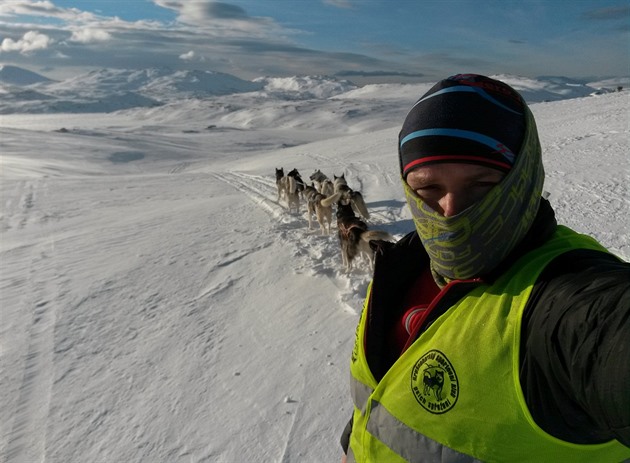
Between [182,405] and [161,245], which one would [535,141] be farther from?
[161,245]

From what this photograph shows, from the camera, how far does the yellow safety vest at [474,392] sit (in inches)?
32.3

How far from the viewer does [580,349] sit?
0.77 m

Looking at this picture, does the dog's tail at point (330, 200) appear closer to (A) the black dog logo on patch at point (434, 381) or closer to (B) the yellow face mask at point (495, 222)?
(B) the yellow face mask at point (495, 222)

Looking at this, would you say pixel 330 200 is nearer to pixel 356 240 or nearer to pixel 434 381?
pixel 356 240

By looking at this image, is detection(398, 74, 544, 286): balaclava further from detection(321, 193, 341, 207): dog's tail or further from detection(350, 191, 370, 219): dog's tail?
detection(350, 191, 370, 219): dog's tail

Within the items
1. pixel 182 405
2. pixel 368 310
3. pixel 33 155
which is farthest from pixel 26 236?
pixel 33 155

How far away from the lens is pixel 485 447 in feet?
2.85

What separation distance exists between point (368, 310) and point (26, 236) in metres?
10.2

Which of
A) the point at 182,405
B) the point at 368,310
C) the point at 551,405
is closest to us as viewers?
the point at 551,405

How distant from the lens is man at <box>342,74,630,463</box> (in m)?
0.78

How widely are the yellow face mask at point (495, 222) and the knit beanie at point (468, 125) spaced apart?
0.04 meters

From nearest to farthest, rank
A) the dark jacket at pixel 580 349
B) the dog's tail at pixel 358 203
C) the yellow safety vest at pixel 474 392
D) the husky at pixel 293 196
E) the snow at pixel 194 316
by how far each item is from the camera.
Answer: the dark jacket at pixel 580 349, the yellow safety vest at pixel 474 392, the snow at pixel 194 316, the dog's tail at pixel 358 203, the husky at pixel 293 196

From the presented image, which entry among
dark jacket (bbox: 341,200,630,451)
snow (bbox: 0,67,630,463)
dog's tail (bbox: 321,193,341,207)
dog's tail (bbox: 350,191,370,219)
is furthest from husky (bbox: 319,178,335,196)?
dark jacket (bbox: 341,200,630,451)

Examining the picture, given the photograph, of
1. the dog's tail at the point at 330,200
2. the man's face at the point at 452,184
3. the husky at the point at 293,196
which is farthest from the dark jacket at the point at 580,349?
the husky at the point at 293,196
